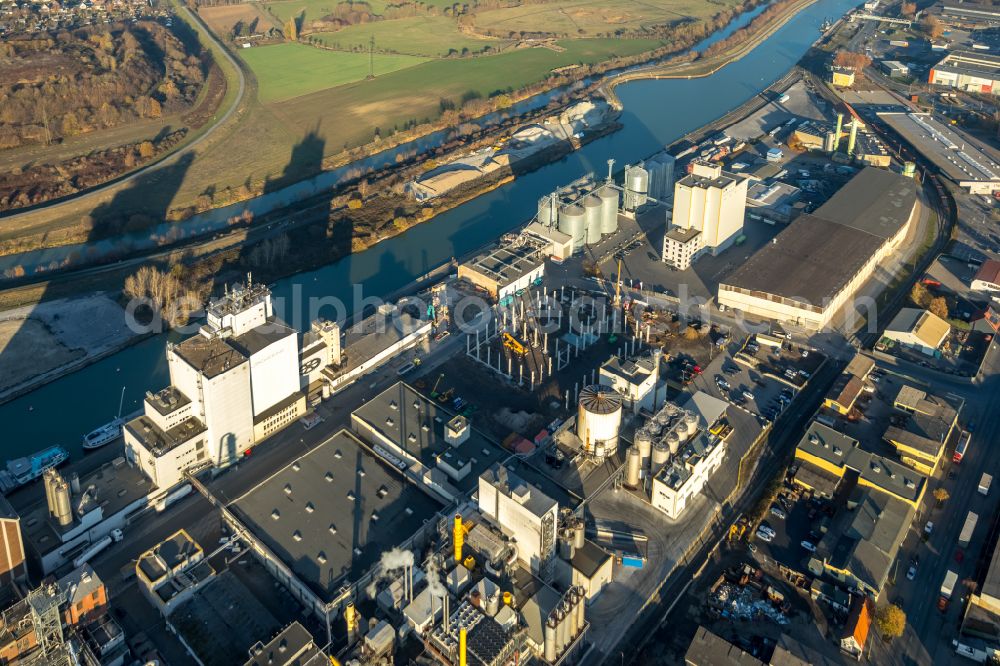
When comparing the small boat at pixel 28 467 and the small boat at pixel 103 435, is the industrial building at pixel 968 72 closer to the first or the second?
the small boat at pixel 103 435

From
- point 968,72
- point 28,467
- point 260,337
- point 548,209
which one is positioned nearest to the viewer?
point 28,467

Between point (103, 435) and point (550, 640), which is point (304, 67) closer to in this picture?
point (103, 435)

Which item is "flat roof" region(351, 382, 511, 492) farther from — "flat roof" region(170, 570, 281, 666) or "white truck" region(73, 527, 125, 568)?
"white truck" region(73, 527, 125, 568)

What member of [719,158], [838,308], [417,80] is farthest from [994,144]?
[417,80]

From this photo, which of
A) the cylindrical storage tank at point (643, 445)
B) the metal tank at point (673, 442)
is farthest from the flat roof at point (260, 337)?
the metal tank at point (673, 442)

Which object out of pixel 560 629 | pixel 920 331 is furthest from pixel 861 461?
pixel 560 629

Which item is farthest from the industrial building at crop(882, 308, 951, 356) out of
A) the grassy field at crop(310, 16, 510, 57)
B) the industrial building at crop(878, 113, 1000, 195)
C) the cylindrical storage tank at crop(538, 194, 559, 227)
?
the grassy field at crop(310, 16, 510, 57)
